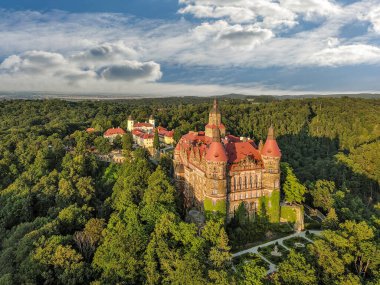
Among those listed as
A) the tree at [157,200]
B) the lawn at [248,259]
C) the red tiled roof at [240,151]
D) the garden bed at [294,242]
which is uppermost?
the red tiled roof at [240,151]

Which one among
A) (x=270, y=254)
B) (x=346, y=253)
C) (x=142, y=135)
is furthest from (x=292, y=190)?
(x=142, y=135)

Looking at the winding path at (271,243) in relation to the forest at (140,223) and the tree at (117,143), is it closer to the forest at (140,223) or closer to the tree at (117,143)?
the forest at (140,223)

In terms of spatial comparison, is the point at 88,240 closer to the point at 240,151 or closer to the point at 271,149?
the point at 240,151

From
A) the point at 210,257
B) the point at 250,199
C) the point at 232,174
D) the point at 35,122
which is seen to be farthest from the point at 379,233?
the point at 35,122

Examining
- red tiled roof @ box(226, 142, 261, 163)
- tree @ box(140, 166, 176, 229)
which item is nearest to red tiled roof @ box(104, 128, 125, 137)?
tree @ box(140, 166, 176, 229)

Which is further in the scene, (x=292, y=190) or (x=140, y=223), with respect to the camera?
(x=292, y=190)

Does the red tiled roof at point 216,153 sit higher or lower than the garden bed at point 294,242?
higher

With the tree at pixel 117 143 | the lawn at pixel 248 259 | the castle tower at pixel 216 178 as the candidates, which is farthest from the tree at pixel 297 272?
the tree at pixel 117 143
